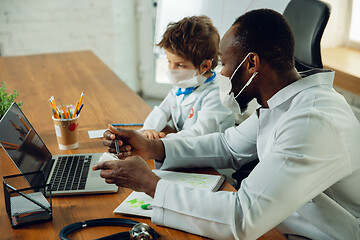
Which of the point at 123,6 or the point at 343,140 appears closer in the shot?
the point at 343,140

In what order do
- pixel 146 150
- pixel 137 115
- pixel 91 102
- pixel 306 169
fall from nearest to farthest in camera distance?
pixel 306 169, pixel 146 150, pixel 137 115, pixel 91 102

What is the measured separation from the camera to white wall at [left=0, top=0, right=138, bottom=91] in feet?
12.0

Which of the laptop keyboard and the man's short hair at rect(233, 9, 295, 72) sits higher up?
the man's short hair at rect(233, 9, 295, 72)

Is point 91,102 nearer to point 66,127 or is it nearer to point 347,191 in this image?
point 66,127

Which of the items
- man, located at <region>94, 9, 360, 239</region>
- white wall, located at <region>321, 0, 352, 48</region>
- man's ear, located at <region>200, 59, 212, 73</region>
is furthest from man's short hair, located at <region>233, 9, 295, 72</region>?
white wall, located at <region>321, 0, 352, 48</region>

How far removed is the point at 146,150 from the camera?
1.29 metres

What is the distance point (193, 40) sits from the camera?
65.9 inches

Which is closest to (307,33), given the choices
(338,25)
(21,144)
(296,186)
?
(296,186)

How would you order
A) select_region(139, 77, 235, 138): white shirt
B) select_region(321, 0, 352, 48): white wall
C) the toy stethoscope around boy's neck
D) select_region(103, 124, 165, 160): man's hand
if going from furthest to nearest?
select_region(321, 0, 352, 48): white wall
the toy stethoscope around boy's neck
select_region(139, 77, 235, 138): white shirt
select_region(103, 124, 165, 160): man's hand

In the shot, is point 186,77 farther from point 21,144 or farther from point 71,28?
point 71,28

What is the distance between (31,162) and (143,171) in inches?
13.5

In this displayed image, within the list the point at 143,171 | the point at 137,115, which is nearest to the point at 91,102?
the point at 137,115

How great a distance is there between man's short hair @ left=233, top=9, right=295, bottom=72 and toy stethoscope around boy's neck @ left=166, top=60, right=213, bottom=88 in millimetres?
600

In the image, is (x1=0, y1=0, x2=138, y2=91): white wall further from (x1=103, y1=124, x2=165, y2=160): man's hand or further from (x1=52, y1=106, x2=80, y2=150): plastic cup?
(x1=103, y1=124, x2=165, y2=160): man's hand
